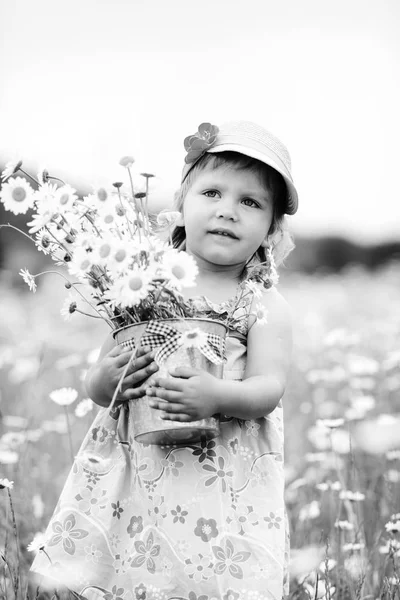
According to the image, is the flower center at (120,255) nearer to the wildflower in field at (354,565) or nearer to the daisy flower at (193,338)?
the daisy flower at (193,338)

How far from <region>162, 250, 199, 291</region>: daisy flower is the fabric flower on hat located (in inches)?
20.7

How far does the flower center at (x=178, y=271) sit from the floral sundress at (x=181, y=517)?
23 cm

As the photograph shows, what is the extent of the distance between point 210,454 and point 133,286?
532mm

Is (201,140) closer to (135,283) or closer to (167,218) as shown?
(167,218)

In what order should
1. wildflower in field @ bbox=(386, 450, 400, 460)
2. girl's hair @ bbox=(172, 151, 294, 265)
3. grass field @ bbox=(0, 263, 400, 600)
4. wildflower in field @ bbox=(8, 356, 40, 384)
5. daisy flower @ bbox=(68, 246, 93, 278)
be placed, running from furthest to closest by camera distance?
wildflower in field @ bbox=(8, 356, 40, 384), wildflower in field @ bbox=(386, 450, 400, 460), grass field @ bbox=(0, 263, 400, 600), girl's hair @ bbox=(172, 151, 294, 265), daisy flower @ bbox=(68, 246, 93, 278)

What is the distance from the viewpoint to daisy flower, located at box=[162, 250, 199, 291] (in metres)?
1.84

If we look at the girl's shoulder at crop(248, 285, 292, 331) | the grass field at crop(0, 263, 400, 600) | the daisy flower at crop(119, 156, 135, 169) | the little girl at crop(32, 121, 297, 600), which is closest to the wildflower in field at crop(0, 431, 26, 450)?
the grass field at crop(0, 263, 400, 600)

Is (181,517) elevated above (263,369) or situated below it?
below

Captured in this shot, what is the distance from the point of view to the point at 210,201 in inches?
87.2

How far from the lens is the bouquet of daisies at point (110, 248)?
1.85 meters

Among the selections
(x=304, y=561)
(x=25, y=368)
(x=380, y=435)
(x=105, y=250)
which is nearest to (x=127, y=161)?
(x=105, y=250)

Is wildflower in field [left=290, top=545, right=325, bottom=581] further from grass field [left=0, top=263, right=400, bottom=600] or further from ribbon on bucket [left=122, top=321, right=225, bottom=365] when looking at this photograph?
ribbon on bucket [left=122, top=321, right=225, bottom=365]

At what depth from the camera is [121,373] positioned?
6.56ft

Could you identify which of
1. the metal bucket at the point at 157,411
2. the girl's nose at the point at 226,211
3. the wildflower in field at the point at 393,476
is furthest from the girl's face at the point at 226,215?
the wildflower in field at the point at 393,476
